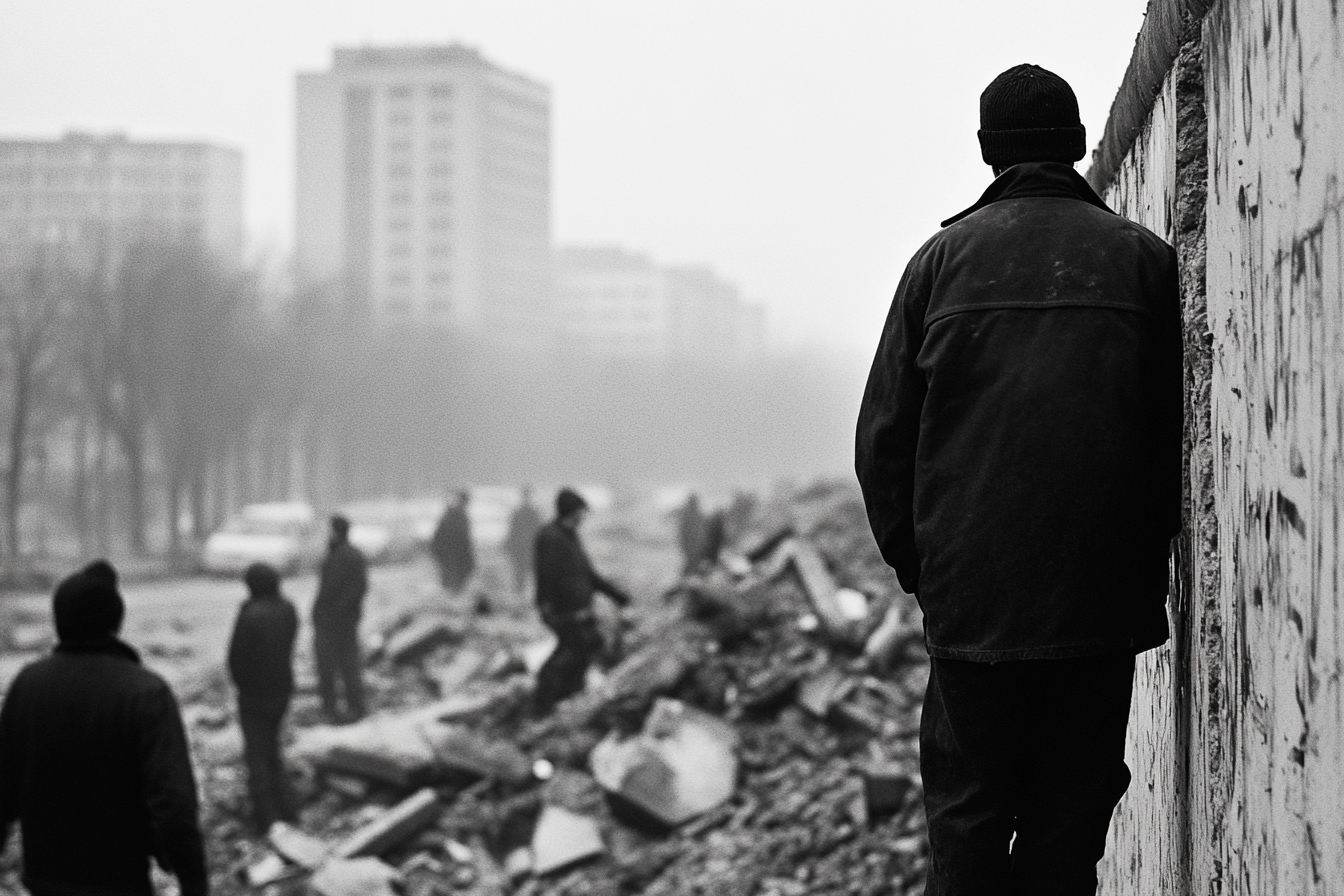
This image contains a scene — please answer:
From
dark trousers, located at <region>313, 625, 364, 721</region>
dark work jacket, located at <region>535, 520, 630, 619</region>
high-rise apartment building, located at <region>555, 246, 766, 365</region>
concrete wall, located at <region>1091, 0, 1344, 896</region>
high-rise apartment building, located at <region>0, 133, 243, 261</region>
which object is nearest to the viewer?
concrete wall, located at <region>1091, 0, 1344, 896</region>

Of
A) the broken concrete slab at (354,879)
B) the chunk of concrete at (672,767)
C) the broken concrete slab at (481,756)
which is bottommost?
the broken concrete slab at (354,879)

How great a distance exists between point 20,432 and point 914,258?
30865mm

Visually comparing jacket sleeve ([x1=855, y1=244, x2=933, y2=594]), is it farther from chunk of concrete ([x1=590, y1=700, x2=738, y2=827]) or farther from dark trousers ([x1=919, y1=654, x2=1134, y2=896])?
chunk of concrete ([x1=590, y1=700, x2=738, y2=827])

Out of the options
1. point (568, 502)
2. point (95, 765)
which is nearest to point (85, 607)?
point (95, 765)

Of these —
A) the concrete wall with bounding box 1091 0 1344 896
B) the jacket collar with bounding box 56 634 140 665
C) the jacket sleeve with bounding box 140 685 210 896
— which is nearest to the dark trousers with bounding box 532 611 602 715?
the jacket collar with bounding box 56 634 140 665

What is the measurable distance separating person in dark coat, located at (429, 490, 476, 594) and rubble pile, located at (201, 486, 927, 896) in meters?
8.54

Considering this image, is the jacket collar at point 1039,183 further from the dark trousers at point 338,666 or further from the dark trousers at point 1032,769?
the dark trousers at point 338,666

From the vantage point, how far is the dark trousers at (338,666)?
13.2 m

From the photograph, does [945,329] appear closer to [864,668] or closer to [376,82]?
[864,668]

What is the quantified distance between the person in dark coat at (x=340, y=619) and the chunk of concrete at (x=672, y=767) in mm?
4117

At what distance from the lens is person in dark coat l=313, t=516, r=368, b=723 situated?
12.9 meters

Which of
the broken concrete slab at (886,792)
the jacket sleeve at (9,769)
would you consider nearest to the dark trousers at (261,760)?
the broken concrete slab at (886,792)

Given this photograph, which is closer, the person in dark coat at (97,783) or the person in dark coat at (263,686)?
the person in dark coat at (97,783)

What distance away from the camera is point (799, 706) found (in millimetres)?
9805
